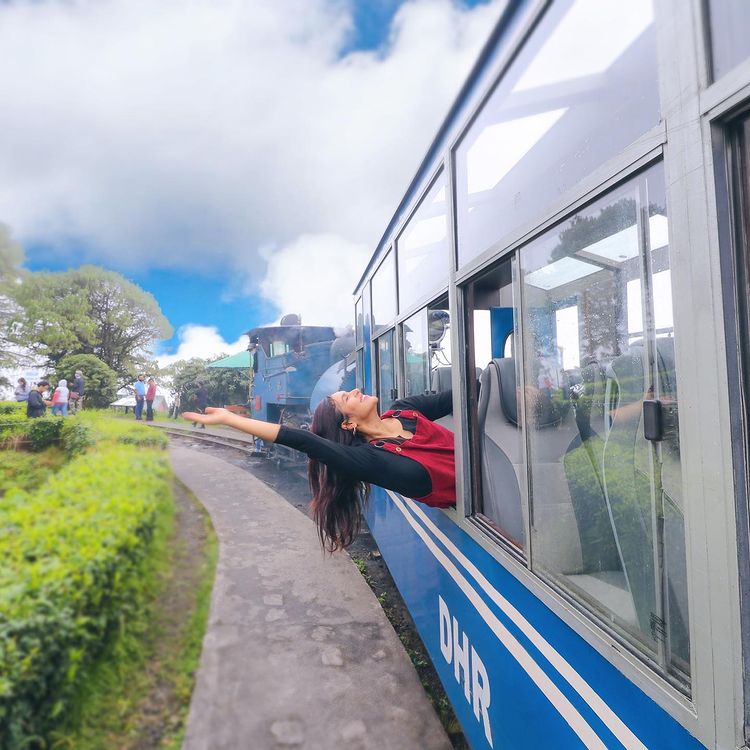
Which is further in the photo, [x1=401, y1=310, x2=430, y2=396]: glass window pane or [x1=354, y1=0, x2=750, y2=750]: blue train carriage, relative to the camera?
[x1=401, y1=310, x2=430, y2=396]: glass window pane

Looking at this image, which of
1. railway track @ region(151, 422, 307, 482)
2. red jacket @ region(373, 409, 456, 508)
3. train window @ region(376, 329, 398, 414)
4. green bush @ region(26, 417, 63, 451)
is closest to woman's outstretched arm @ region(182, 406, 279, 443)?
red jacket @ region(373, 409, 456, 508)

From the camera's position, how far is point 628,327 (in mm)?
908

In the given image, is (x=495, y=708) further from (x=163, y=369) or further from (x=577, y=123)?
(x=163, y=369)

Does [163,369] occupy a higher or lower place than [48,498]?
higher

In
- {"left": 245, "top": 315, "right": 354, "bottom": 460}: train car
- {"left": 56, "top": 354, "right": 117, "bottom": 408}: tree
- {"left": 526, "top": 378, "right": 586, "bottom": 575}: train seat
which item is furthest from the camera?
{"left": 245, "top": 315, "right": 354, "bottom": 460}: train car

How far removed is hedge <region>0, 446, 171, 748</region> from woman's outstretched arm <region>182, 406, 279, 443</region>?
1219mm

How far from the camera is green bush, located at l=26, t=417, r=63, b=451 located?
4.56m

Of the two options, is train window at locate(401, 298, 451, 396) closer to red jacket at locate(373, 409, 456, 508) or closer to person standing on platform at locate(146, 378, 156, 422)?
red jacket at locate(373, 409, 456, 508)

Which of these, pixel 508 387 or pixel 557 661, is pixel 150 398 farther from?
pixel 557 661

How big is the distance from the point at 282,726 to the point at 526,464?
6.54ft

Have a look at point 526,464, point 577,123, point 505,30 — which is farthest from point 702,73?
point 526,464

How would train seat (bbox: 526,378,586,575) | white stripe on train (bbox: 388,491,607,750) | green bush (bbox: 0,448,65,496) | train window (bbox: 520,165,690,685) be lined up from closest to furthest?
train window (bbox: 520,165,690,685), white stripe on train (bbox: 388,491,607,750), train seat (bbox: 526,378,586,575), green bush (bbox: 0,448,65,496)

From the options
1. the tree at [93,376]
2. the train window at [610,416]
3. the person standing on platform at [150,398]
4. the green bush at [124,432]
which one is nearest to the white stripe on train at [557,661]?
the train window at [610,416]

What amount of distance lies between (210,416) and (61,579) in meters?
1.33
